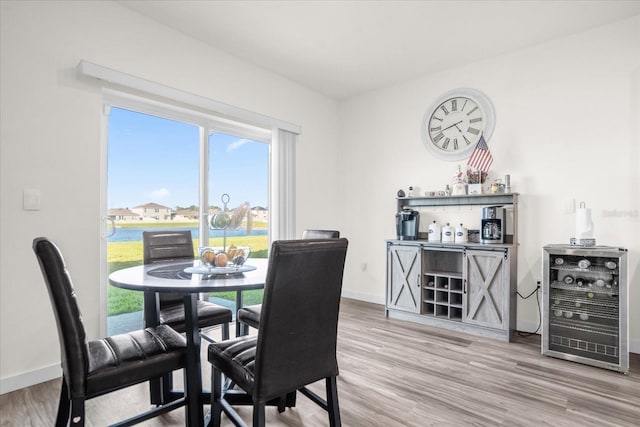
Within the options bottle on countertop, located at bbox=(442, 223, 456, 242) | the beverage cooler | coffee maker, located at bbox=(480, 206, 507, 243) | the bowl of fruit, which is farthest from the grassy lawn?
the beverage cooler

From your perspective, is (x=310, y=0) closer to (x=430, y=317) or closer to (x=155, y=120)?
(x=155, y=120)

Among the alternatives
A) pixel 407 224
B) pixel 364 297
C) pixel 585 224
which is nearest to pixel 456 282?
pixel 407 224

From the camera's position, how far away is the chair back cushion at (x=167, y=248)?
7.64ft

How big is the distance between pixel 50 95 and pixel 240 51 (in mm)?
1724

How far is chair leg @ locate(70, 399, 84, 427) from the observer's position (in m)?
1.25

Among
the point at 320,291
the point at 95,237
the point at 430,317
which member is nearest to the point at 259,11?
the point at 95,237

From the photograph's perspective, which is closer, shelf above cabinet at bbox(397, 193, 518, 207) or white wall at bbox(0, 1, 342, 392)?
white wall at bbox(0, 1, 342, 392)

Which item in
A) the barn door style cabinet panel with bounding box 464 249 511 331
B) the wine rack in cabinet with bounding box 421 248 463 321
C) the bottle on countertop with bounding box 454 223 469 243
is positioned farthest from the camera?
the bottle on countertop with bounding box 454 223 469 243

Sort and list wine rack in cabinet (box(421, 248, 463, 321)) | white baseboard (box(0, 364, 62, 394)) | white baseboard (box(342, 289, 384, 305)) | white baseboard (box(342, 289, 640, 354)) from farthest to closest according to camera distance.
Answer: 1. white baseboard (box(342, 289, 384, 305))
2. wine rack in cabinet (box(421, 248, 463, 321))
3. white baseboard (box(342, 289, 640, 354))
4. white baseboard (box(0, 364, 62, 394))

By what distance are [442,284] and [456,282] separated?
16 centimetres

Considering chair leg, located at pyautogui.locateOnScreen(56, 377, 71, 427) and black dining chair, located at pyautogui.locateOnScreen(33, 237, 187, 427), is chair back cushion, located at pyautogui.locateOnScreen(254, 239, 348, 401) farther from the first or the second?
chair leg, located at pyautogui.locateOnScreen(56, 377, 71, 427)

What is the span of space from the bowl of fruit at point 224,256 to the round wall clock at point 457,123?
277cm

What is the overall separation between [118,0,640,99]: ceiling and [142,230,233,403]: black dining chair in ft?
5.99

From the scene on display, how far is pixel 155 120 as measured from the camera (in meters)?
3.07
